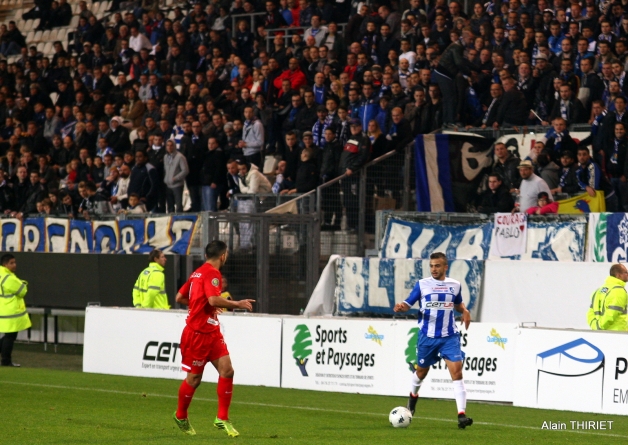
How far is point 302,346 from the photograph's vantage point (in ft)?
58.6

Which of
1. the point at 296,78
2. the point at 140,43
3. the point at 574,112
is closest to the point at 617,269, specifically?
the point at 574,112

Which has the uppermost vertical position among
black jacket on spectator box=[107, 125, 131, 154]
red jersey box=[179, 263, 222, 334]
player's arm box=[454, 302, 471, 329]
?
black jacket on spectator box=[107, 125, 131, 154]

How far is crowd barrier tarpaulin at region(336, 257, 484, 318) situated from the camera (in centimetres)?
1947

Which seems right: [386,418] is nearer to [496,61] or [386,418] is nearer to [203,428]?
[203,428]

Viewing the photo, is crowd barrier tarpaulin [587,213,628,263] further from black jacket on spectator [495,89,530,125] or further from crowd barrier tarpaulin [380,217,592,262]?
black jacket on spectator [495,89,530,125]

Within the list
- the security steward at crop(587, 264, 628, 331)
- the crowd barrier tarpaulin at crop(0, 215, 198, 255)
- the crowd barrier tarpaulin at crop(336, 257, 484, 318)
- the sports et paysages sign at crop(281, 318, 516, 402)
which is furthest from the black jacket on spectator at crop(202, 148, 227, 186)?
the security steward at crop(587, 264, 628, 331)

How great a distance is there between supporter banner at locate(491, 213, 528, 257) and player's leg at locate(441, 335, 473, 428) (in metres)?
6.66

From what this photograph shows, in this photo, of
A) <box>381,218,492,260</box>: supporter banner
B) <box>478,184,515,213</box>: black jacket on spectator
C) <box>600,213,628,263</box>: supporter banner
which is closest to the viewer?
<box>600,213,628,263</box>: supporter banner

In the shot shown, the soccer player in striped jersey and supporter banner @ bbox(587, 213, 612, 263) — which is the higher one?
supporter banner @ bbox(587, 213, 612, 263)

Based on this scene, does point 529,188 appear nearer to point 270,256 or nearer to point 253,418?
point 270,256

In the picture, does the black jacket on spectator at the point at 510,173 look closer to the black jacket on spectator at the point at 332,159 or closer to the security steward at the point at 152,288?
the black jacket on spectator at the point at 332,159

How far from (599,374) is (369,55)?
12.7 m

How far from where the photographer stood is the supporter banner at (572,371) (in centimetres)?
1438

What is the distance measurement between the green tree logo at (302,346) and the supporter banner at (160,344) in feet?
1.16
